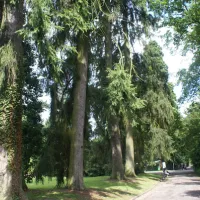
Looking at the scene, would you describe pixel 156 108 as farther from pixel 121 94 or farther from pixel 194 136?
pixel 121 94

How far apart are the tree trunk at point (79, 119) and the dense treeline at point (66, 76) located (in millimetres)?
48

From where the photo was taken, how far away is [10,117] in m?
10.6

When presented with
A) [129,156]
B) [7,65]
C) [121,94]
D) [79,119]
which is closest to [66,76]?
[79,119]

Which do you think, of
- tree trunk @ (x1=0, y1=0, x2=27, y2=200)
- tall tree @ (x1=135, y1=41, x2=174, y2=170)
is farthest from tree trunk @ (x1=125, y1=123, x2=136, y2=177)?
tree trunk @ (x1=0, y1=0, x2=27, y2=200)

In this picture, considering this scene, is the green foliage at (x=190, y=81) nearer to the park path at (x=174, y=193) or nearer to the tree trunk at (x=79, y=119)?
the park path at (x=174, y=193)

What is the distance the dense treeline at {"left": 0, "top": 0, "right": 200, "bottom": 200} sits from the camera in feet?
34.7

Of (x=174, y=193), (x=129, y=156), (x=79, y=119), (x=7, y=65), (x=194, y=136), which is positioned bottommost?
(x=174, y=193)

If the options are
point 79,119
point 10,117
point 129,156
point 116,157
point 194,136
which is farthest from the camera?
point 194,136

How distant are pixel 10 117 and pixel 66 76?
6.18 m

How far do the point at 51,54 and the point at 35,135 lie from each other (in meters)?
7.21

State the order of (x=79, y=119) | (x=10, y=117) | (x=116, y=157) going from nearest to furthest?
1. (x=10, y=117)
2. (x=79, y=119)
3. (x=116, y=157)

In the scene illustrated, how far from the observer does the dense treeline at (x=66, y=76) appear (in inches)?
416

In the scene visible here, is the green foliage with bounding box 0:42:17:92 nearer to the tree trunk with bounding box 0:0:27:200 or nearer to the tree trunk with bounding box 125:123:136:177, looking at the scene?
the tree trunk with bounding box 0:0:27:200

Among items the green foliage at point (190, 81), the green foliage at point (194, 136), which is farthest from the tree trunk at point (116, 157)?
the green foliage at point (194, 136)
